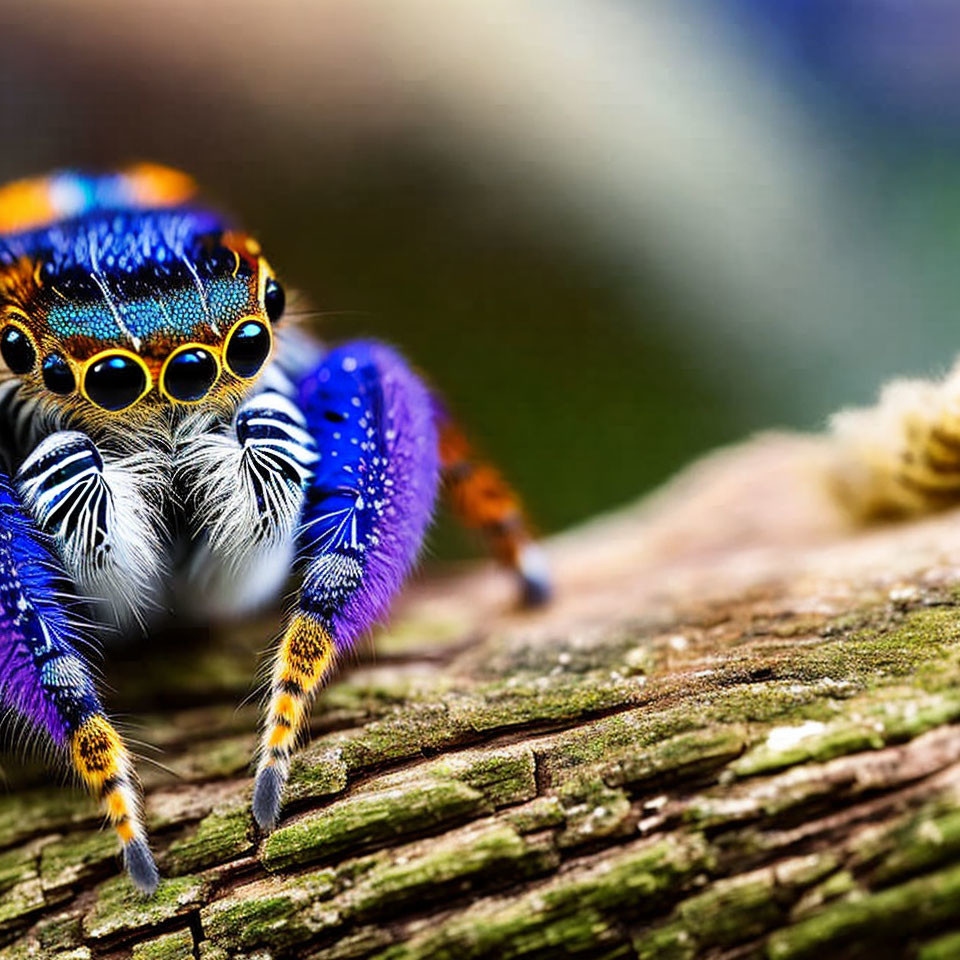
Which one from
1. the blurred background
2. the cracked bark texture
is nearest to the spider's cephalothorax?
the cracked bark texture

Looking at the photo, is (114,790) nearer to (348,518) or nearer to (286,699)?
(286,699)

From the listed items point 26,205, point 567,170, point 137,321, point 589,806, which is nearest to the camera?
point 589,806

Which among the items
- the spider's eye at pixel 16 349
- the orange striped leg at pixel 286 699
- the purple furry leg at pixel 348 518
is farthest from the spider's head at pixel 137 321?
the orange striped leg at pixel 286 699

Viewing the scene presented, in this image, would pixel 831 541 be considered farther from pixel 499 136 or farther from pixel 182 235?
pixel 499 136

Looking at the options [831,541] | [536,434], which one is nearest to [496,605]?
[831,541]

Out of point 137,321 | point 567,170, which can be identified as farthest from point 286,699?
point 567,170
